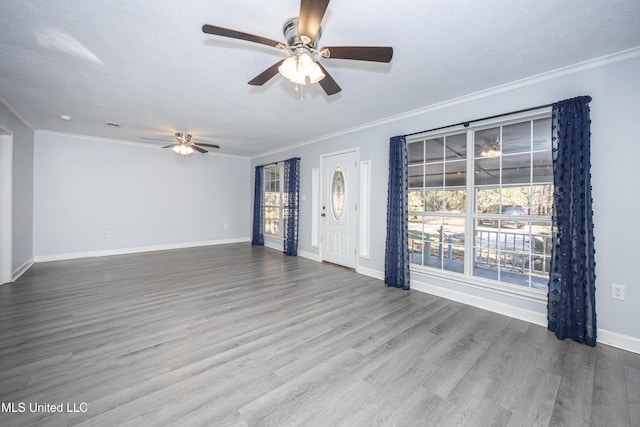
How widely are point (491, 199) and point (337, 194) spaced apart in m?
2.52

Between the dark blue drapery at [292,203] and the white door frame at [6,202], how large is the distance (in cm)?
434

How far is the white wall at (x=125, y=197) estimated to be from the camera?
5.02 meters

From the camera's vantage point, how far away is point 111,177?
5602mm

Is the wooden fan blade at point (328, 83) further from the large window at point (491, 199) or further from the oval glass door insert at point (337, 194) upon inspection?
the oval glass door insert at point (337, 194)

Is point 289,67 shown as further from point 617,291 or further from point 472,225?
point 617,291

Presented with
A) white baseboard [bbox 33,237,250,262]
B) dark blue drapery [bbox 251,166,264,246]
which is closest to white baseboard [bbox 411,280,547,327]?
dark blue drapery [bbox 251,166,264,246]

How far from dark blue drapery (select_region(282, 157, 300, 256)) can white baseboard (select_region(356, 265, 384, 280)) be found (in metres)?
1.89

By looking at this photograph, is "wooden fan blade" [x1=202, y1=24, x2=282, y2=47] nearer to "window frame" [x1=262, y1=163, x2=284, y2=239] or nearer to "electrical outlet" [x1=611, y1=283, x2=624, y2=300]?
"electrical outlet" [x1=611, y1=283, x2=624, y2=300]

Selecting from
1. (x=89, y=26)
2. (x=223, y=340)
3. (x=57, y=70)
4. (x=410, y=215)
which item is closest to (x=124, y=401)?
(x=223, y=340)

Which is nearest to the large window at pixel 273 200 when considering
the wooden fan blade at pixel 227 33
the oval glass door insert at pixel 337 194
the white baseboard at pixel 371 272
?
the oval glass door insert at pixel 337 194

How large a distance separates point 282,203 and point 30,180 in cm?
475

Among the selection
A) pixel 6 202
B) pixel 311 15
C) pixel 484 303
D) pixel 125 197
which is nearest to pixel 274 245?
pixel 125 197

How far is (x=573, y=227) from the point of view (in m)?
2.37

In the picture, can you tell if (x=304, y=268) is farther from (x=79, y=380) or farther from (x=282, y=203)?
(x=79, y=380)
